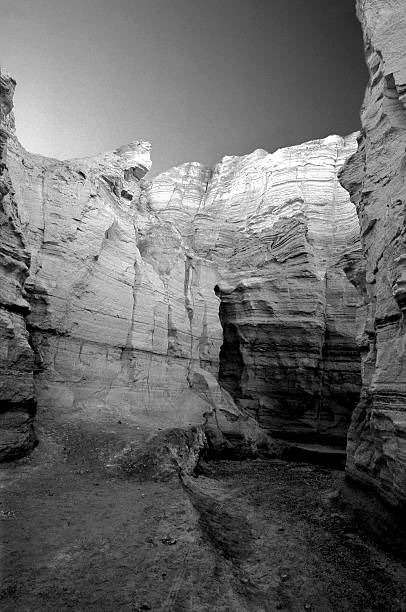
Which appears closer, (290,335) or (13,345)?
(13,345)

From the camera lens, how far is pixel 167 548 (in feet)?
29.0

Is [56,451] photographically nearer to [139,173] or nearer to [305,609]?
[305,609]

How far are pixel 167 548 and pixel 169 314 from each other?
61.6 feet

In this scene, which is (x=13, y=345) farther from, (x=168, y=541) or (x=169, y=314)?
(x=169, y=314)

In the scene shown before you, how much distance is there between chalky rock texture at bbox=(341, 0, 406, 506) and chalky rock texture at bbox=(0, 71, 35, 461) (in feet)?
40.0

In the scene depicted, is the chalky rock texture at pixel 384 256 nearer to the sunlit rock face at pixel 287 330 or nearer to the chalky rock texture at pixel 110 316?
the chalky rock texture at pixel 110 316

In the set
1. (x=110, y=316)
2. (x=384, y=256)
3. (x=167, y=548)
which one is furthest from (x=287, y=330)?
(x=167, y=548)

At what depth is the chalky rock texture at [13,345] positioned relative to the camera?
1280cm

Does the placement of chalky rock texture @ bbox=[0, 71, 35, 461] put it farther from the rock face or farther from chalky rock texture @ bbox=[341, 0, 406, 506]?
chalky rock texture @ bbox=[341, 0, 406, 506]

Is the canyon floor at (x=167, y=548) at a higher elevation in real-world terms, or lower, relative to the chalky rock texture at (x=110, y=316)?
lower

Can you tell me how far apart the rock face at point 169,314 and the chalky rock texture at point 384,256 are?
9.15 metres

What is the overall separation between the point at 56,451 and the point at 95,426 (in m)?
2.56

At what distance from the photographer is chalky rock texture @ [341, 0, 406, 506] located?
32.5 feet

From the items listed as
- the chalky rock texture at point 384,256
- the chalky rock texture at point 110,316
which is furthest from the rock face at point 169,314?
the chalky rock texture at point 384,256
